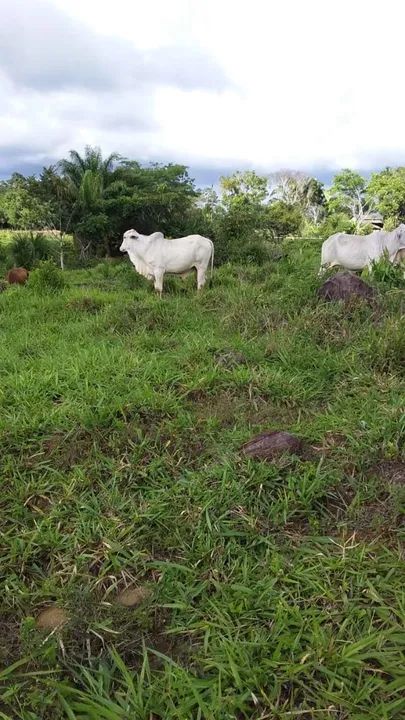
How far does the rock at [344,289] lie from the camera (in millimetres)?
4367

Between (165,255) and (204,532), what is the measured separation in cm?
475

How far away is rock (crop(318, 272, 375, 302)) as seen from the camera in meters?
4.37

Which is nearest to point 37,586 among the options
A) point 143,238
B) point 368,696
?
point 368,696

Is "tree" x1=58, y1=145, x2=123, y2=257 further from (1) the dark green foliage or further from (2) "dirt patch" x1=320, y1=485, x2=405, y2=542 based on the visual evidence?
(2) "dirt patch" x1=320, y1=485, x2=405, y2=542

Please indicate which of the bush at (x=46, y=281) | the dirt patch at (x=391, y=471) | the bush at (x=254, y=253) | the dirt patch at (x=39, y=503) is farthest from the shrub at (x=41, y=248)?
the dirt patch at (x=391, y=471)

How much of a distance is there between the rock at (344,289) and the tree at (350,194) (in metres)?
31.0

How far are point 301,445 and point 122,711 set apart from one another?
4.45ft

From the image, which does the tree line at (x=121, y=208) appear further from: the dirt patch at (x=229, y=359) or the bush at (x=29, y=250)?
the dirt patch at (x=229, y=359)

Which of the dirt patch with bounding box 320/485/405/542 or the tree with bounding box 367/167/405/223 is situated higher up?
the tree with bounding box 367/167/405/223

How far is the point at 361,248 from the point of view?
593 cm

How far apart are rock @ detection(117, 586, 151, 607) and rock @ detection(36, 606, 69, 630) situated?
19 centimetres

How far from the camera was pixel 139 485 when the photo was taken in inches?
91.1

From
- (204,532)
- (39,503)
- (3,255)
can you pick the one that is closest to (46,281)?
(39,503)

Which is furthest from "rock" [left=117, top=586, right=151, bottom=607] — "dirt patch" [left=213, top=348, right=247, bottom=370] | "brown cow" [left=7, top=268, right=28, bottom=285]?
"brown cow" [left=7, top=268, right=28, bottom=285]
